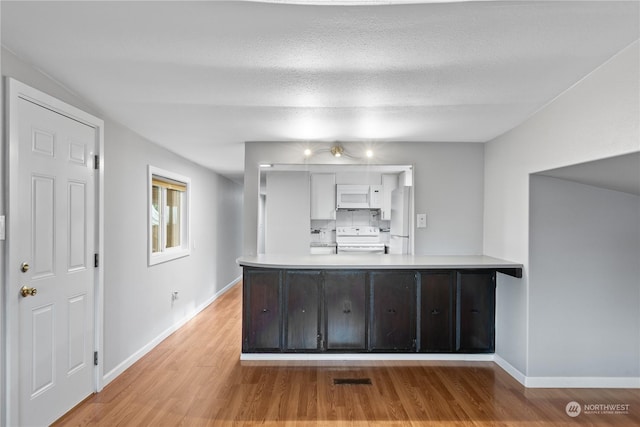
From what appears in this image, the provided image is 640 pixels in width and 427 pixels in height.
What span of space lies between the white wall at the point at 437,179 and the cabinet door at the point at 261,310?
62cm

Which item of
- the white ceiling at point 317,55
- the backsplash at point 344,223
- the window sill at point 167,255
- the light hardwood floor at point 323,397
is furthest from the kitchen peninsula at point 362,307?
A: the backsplash at point 344,223

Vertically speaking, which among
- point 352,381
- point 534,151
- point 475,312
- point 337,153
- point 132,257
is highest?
point 337,153

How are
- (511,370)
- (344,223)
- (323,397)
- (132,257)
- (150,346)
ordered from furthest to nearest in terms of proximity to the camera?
(344,223) → (150,346) → (132,257) → (511,370) → (323,397)

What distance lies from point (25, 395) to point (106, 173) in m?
1.64

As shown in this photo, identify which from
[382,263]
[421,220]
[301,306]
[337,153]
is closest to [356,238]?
[421,220]

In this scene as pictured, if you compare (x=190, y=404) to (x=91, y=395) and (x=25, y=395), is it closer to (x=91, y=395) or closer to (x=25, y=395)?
(x=91, y=395)

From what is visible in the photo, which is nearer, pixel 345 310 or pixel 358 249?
pixel 345 310

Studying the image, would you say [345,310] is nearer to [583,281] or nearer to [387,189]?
[583,281]

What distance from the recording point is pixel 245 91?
2.45 metres

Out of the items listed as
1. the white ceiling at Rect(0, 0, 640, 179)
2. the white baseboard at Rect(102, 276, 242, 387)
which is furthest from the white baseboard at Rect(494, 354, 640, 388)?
the white baseboard at Rect(102, 276, 242, 387)

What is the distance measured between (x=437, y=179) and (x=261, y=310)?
228cm

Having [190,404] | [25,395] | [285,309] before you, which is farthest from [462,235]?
[25,395]

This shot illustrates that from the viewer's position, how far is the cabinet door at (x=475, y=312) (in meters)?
3.51

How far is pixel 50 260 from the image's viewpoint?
2.37m
